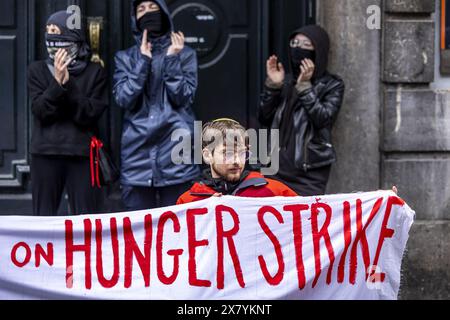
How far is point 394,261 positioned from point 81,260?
5.49 ft

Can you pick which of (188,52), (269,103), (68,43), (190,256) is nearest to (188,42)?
(188,52)

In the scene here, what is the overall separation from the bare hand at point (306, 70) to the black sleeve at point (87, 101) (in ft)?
4.44

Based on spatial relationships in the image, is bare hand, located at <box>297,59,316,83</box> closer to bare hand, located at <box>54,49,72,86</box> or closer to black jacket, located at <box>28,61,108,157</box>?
black jacket, located at <box>28,61,108,157</box>

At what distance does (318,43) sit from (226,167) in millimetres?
2311

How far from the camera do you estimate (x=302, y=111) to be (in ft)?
25.7

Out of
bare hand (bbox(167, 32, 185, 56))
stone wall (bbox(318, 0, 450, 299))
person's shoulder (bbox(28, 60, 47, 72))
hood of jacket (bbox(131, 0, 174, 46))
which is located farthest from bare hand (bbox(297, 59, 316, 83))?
person's shoulder (bbox(28, 60, 47, 72))

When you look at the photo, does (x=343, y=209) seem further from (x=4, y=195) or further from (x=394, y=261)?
(x=4, y=195)

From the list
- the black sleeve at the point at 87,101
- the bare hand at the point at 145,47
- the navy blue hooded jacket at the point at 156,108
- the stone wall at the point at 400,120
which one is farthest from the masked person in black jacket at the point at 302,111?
the black sleeve at the point at 87,101

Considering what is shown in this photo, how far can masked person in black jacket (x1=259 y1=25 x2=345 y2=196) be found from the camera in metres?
7.85

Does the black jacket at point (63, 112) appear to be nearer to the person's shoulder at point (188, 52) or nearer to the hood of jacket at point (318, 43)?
the person's shoulder at point (188, 52)

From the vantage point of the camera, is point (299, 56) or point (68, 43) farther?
point (299, 56)

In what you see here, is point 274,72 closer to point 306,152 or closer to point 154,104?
point 306,152

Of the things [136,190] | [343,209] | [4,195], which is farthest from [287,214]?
[4,195]

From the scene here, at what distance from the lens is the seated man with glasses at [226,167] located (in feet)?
19.0
